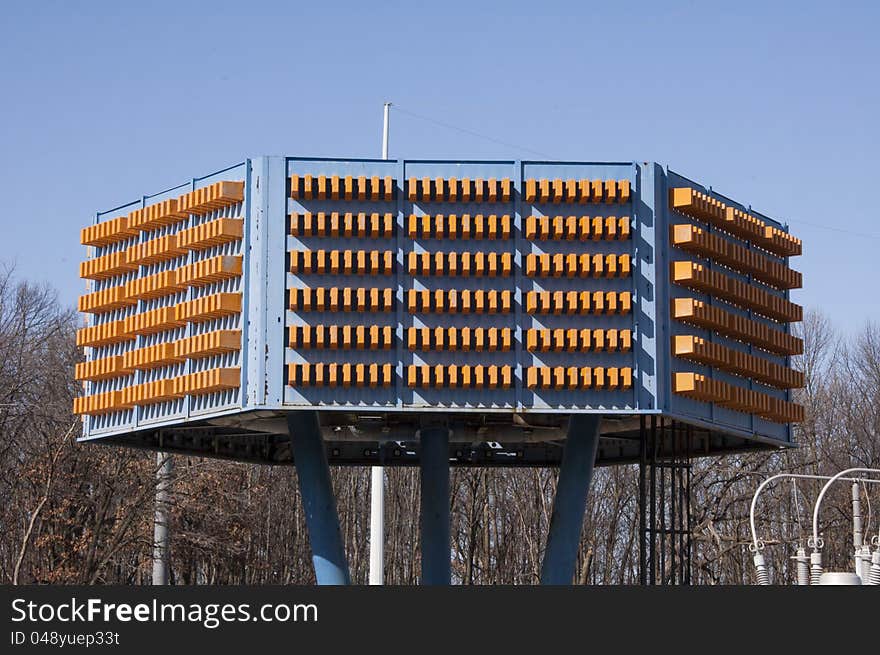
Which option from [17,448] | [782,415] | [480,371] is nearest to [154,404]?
[480,371]

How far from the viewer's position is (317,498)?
37.4 metres

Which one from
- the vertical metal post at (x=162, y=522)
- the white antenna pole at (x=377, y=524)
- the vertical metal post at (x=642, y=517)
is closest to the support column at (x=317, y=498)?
the vertical metal post at (x=642, y=517)

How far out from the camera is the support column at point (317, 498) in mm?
37188

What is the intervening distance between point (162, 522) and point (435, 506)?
28366 mm

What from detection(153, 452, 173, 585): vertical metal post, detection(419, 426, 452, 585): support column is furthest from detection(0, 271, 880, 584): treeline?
detection(419, 426, 452, 585): support column

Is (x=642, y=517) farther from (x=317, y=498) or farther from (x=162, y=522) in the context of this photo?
(x=162, y=522)

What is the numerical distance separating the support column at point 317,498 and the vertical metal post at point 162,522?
26110mm

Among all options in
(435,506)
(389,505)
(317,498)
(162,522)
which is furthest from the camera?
(389,505)

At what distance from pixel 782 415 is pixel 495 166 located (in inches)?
393

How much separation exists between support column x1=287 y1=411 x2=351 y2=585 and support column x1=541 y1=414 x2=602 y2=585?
4757mm

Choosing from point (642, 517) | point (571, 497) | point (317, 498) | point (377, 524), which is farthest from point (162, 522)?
→ point (642, 517)

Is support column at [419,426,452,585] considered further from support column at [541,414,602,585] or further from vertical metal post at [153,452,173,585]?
vertical metal post at [153,452,173,585]

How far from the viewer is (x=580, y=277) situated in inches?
1400

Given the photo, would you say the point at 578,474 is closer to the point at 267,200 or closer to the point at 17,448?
the point at 267,200
